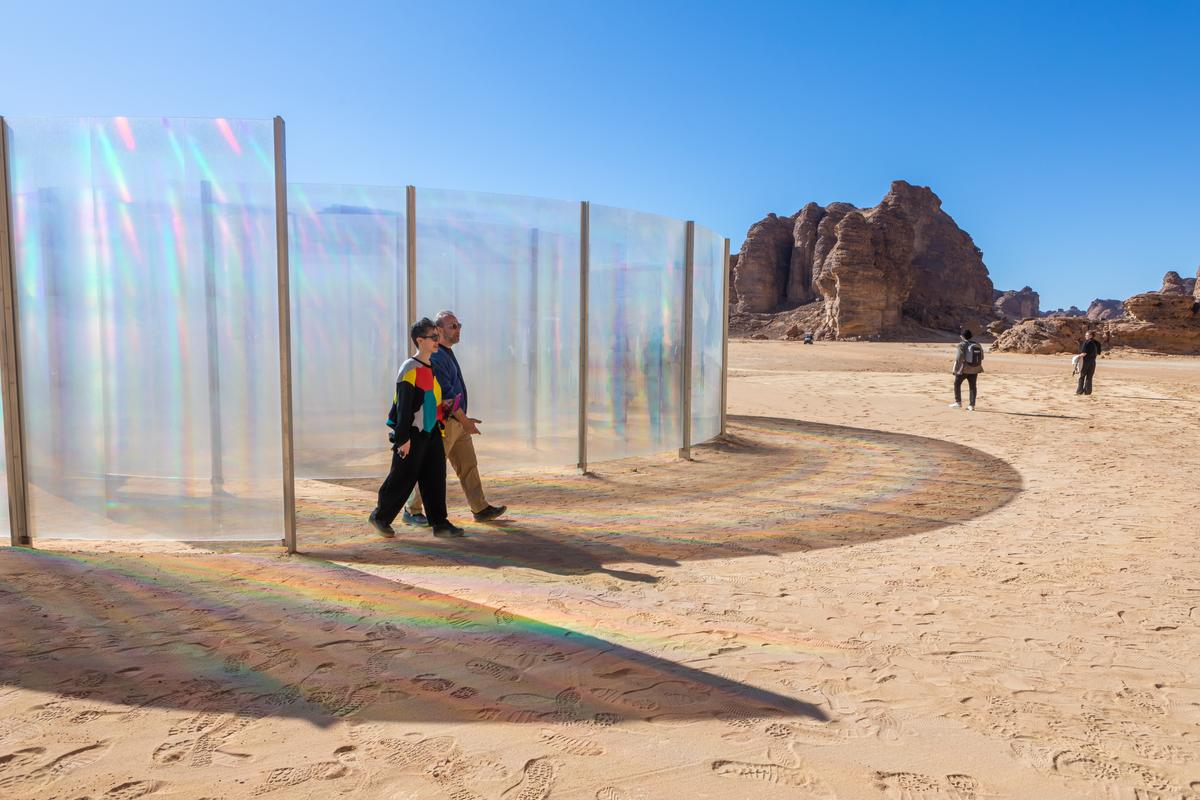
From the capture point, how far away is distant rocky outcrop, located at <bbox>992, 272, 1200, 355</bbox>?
134ft

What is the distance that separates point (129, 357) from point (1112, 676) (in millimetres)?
5789

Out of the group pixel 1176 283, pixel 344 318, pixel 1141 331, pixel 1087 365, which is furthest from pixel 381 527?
pixel 1176 283

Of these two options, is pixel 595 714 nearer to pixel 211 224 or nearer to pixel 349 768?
pixel 349 768

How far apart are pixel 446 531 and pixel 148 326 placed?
2409 millimetres

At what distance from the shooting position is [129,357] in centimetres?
507

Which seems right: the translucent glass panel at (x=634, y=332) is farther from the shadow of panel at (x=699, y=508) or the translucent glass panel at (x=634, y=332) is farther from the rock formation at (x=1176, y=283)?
the rock formation at (x=1176, y=283)

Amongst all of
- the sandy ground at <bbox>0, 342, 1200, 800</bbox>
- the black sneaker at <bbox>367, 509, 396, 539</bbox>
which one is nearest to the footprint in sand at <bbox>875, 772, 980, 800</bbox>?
the sandy ground at <bbox>0, 342, 1200, 800</bbox>

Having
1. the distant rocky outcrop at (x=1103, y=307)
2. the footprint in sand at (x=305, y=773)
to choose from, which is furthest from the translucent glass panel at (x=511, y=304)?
the distant rocky outcrop at (x=1103, y=307)

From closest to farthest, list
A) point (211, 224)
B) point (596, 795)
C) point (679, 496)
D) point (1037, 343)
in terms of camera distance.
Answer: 1. point (596, 795)
2. point (211, 224)
3. point (679, 496)
4. point (1037, 343)

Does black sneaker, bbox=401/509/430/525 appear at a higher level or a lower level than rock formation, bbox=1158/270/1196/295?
lower

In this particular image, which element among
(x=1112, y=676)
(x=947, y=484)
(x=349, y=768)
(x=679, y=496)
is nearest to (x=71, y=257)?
(x=349, y=768)

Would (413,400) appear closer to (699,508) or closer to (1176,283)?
(699,508)

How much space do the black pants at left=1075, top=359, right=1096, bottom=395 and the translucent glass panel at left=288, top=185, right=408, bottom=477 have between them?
1678cm

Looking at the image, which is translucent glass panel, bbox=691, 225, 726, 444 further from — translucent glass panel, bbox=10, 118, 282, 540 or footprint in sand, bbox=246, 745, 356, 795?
footprint in sand, bbox=246, 745, 356, 795
